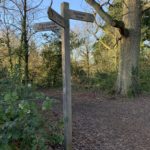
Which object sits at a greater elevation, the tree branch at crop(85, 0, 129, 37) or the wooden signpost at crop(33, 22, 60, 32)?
the tree branch at crop(85, 0, 129, 37)

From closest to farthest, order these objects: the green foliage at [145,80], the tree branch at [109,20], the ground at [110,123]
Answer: the ground at [110,123] → the tree branch at [109,20] → the green foliage at [145,80]

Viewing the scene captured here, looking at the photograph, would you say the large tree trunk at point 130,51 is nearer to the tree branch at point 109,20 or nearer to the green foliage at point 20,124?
the tree branch at point 109,20

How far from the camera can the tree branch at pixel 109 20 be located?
10.9 meters

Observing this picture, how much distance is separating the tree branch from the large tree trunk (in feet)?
0.71

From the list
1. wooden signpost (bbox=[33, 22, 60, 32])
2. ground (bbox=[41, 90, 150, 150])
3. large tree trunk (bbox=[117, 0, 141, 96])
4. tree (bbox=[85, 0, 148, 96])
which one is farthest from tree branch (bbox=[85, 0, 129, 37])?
wooden signpost (bbox=[33, 22, 60, 32])

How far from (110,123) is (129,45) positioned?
5.06m

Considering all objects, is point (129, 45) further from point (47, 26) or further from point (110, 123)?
point (47, 26)

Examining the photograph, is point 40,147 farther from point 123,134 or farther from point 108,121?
point 108,121

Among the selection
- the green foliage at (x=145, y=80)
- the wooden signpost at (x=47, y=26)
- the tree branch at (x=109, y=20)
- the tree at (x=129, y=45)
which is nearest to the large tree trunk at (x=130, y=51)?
the tree at (x=129, y=45)

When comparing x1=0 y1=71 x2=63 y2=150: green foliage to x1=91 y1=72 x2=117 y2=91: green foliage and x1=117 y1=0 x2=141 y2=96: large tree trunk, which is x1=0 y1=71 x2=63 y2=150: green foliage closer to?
x1=117 y1=0 x2=141 y2=96: large tree trunk

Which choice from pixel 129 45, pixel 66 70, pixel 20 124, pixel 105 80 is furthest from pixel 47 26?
pixel 105 80

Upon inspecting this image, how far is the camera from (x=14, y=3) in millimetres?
14234

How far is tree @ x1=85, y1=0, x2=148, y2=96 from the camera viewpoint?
11445mm

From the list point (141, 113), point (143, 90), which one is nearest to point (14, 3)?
point (143, 90)
